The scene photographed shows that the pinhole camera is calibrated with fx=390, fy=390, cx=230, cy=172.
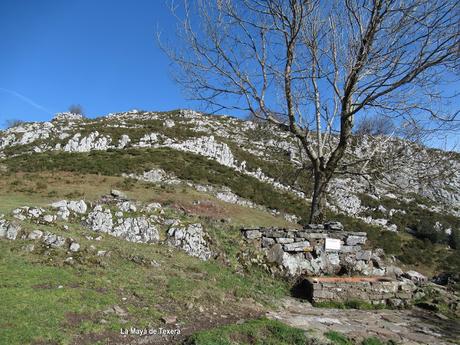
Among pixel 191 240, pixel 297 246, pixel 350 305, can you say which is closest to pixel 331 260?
pixel 297 246

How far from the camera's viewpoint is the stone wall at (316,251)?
35.6 ft

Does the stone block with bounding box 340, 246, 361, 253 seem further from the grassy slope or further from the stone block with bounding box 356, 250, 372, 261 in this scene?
the grassy slope

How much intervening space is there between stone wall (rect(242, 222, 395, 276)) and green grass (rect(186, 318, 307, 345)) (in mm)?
4213

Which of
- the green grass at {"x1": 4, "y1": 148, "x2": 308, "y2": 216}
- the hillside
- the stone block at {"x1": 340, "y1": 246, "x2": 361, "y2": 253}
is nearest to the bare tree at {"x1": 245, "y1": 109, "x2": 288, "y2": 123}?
the hillside

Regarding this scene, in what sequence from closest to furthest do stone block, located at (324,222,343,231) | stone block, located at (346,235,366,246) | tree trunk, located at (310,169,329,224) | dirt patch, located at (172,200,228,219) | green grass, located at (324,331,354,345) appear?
green grass, located at (324,331,354,345) → stone block, located at (346,235,366,246) → stone block, located at (324,222,343,231) → tree trunk, located at (310,169,329,224) → dirt patch, located at (172,200,228,219)

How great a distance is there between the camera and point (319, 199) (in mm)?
12805

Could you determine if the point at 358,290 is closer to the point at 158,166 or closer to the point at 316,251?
the point at 316,251

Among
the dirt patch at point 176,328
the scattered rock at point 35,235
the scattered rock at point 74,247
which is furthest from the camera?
the scattered rock at point 35,235

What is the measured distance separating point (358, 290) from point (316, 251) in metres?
1.76

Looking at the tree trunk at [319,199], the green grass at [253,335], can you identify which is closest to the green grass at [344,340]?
the green grass at [253,335]

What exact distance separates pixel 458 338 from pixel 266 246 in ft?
16.5

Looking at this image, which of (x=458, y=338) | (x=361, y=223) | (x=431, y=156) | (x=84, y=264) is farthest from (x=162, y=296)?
(x=361, y=223)

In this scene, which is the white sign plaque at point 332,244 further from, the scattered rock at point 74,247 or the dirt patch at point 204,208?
the dirt patch at point 204,208

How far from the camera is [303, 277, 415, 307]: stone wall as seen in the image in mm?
9375
